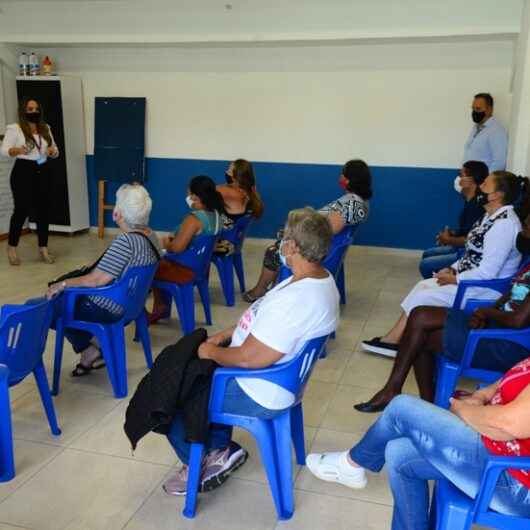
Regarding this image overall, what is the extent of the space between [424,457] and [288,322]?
0.59 meters

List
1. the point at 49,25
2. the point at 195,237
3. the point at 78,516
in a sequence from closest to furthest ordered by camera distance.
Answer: the point at 78,516 < the point at 195,237 < the point at 49,25

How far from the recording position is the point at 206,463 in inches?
86.7

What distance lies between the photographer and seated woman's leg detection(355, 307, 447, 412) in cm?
278

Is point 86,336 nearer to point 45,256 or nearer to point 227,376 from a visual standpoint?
point 227,376

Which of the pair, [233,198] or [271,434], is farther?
[233,198]

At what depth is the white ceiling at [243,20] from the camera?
17.8 ft

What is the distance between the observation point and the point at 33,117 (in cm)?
548

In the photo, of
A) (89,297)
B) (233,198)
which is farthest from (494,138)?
(89,297)

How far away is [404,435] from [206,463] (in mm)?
842

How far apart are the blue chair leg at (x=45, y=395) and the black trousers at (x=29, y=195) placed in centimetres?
346

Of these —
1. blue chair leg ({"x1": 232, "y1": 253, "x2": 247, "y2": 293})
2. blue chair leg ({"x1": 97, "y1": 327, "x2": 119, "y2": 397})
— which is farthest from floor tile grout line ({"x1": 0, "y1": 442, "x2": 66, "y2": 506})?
blue chair leg ({"x1": 232, "y1": 253, "x2": 247, "y2": 293})

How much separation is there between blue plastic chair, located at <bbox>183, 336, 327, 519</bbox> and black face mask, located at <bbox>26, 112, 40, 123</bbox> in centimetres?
438

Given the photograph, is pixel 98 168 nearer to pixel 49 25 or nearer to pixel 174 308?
pixel 49 25

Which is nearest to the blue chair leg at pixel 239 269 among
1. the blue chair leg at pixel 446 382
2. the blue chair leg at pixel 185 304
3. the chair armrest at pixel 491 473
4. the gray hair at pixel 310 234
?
the blue chair leg at pixel 185 304
